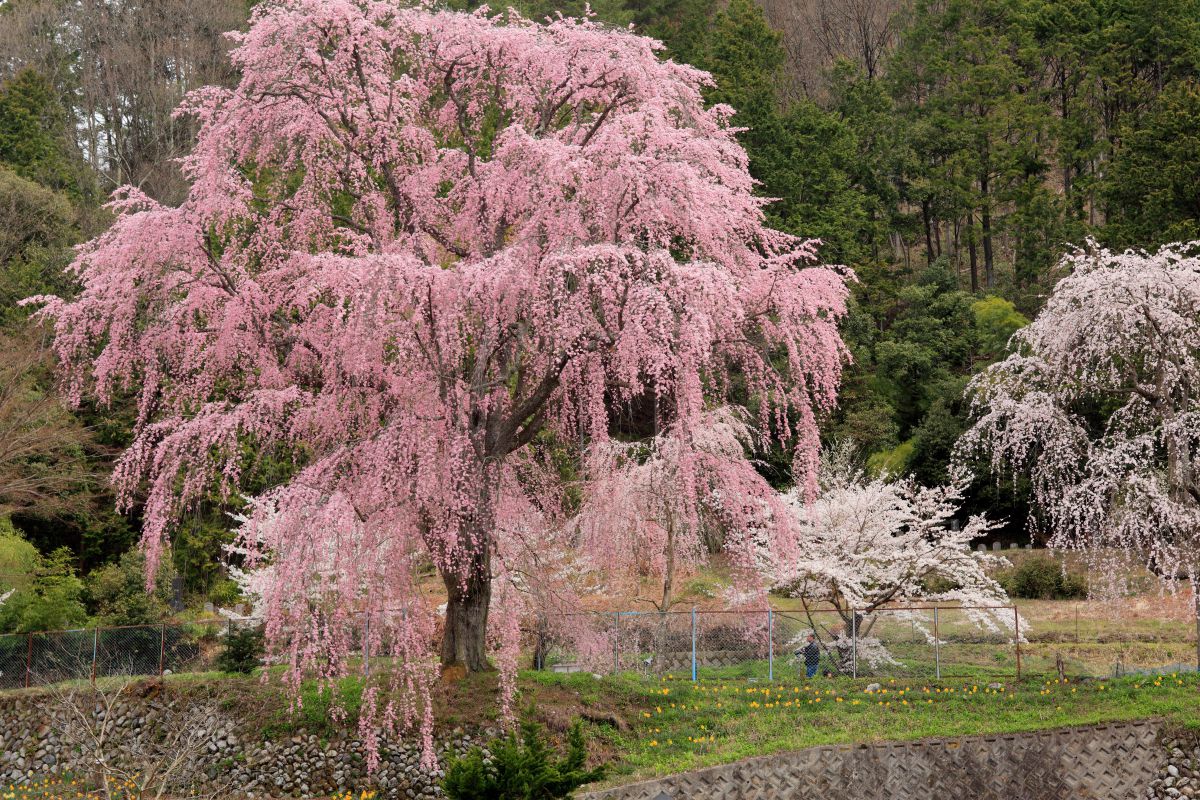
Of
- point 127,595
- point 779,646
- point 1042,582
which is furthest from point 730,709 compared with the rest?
point 1042,582

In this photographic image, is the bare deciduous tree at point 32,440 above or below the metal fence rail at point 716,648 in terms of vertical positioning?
above

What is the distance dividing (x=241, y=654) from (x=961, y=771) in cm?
1041

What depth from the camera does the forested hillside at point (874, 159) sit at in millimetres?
34750

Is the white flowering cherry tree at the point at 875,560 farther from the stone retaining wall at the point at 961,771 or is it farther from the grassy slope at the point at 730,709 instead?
the stone retaining wall at the point at 961,771

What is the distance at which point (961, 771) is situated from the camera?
15.2 meters

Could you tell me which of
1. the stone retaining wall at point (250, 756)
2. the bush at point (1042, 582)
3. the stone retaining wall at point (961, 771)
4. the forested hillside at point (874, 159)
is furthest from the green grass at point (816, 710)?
the forested hillside at point (874, 159)

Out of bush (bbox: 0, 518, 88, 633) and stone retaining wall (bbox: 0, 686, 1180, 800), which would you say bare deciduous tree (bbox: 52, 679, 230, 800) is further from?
bush (bbox: 0, 518, 88, 633)

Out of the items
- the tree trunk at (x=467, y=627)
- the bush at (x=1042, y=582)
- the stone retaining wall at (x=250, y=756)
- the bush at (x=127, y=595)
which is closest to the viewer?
the stone retaining wall at (x=250, y=756)

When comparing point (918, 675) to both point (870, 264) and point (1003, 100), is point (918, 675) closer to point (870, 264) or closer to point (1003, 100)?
point (870, 264)

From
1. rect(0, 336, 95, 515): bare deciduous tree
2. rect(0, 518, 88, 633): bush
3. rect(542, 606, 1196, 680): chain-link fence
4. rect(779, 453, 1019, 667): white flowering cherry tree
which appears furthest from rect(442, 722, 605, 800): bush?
rect(0, 336, 95, 515): bare deciduous tree

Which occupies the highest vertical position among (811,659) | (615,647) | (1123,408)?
(1123,408)

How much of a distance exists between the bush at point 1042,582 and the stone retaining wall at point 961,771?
15.8 meters

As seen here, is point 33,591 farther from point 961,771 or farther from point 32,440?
point 961,771

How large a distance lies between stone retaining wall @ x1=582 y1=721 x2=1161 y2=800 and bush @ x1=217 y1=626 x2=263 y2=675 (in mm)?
7019
